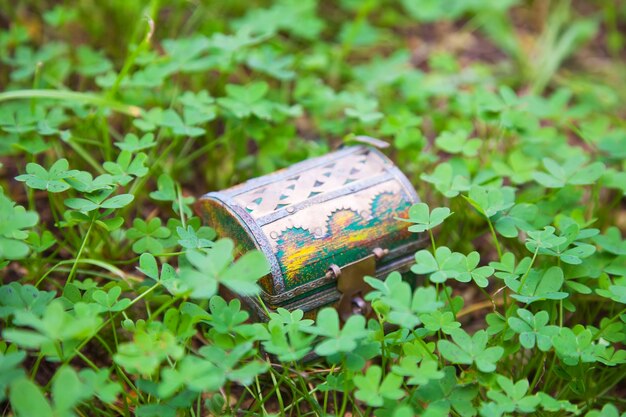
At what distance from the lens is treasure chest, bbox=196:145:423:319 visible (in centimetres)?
179

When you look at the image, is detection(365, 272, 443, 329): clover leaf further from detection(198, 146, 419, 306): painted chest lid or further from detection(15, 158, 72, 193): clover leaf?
detection(15, 158, 72, 193): clover leaf

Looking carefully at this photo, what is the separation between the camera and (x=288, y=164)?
7.73 ft

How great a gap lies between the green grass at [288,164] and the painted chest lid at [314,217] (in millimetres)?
101

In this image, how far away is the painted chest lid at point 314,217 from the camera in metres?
1.79

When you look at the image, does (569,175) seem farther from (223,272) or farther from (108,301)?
(108,301)

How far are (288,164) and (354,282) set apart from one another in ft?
2.07

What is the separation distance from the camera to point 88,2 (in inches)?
114

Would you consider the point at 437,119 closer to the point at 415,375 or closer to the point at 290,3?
the point at 290,3

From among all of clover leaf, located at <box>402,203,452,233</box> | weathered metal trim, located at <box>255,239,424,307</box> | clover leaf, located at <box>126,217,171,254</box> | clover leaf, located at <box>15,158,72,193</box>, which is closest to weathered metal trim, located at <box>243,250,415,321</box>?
weathered metal trim, located at <box>255,239,424,307</box>

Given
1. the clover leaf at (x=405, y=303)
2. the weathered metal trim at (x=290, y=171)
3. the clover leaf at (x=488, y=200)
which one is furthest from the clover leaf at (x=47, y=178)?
the clover leaf at (x=488, y=200)

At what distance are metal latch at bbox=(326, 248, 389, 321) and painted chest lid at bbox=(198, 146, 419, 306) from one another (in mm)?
20

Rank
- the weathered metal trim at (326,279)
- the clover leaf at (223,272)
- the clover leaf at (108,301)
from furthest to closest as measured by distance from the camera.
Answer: the weathered metal trim at (326,279) → the clover leaf at (108,301) → the clover leaf at (223,272)

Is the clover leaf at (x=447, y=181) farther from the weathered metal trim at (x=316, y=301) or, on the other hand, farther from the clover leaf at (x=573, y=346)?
the clover leaf at (x=573, y=346)

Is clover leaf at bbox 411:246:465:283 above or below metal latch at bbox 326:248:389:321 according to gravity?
above
